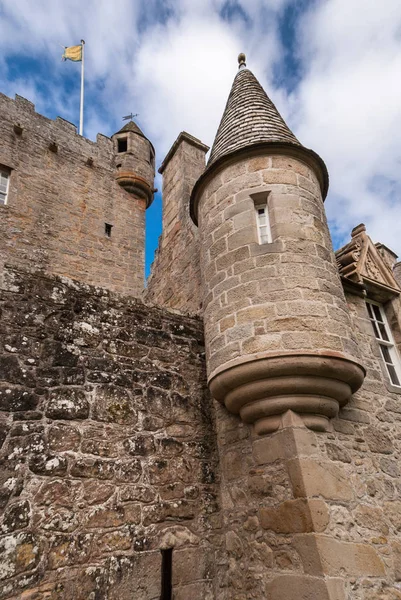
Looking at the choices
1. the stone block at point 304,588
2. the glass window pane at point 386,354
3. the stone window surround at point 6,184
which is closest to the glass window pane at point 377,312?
the glass window pane at point 386,354

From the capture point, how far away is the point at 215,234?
179 inches

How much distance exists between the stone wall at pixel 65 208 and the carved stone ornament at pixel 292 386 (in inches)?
286

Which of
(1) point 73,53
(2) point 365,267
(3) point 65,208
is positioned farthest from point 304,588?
(1) point 73,53

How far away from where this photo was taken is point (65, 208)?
428 inches

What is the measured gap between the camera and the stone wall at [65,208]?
995cm

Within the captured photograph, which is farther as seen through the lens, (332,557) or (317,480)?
(317,480)

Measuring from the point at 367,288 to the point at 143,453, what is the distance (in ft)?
11.9

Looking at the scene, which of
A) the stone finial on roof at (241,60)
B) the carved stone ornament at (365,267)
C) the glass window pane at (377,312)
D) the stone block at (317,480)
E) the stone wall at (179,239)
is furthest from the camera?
the stone finial on roof at (241,60)

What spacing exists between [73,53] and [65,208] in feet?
26.2

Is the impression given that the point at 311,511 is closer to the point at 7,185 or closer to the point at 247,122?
the point at 247,122

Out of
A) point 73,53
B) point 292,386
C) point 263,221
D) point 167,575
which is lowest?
point 167,575

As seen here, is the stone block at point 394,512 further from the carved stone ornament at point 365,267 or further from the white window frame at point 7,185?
the white window frame at point 7,185

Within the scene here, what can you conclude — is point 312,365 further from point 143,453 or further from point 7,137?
point 7,137

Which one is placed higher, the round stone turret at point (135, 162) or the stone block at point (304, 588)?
the round stone turret at point (135, 162)
